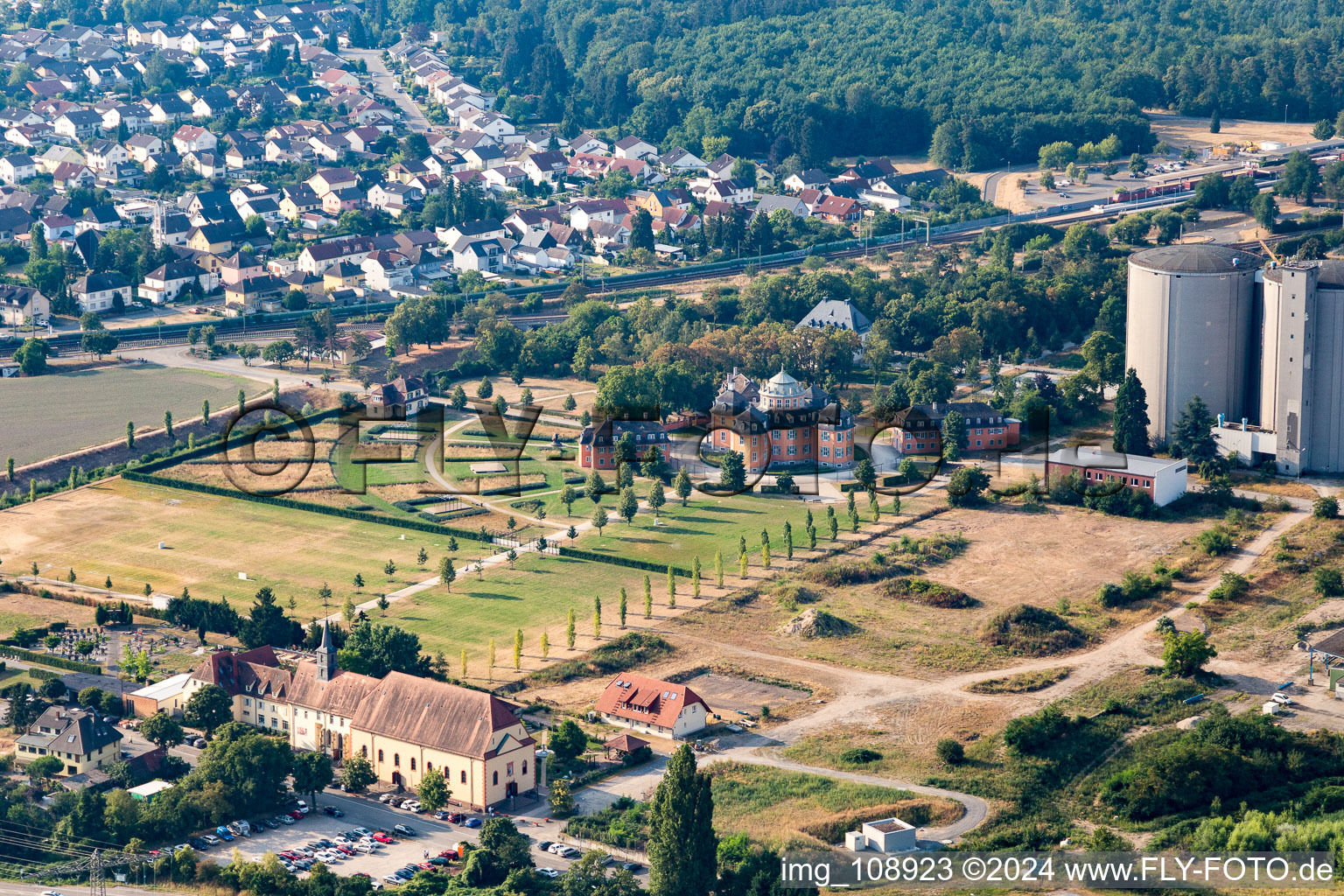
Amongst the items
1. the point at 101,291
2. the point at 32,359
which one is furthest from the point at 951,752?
the point at 101,291

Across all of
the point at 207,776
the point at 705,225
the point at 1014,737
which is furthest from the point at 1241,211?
the point at 207,776

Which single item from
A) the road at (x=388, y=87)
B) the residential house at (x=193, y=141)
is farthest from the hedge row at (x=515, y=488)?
the road at (x=388, y=87)

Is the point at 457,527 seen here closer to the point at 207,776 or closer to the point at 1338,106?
the point at 207,776

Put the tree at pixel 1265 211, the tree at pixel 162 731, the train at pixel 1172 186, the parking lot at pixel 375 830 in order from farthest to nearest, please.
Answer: the train at pixel 1172 186 < the tree at pixel 1265 211 < the tree at pixel 162 731 < the parking lot at pixel 375 830

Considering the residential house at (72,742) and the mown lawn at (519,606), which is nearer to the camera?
the residential house at (72,742)

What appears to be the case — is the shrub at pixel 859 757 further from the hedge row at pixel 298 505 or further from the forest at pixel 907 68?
the forest at pixel 907 68
